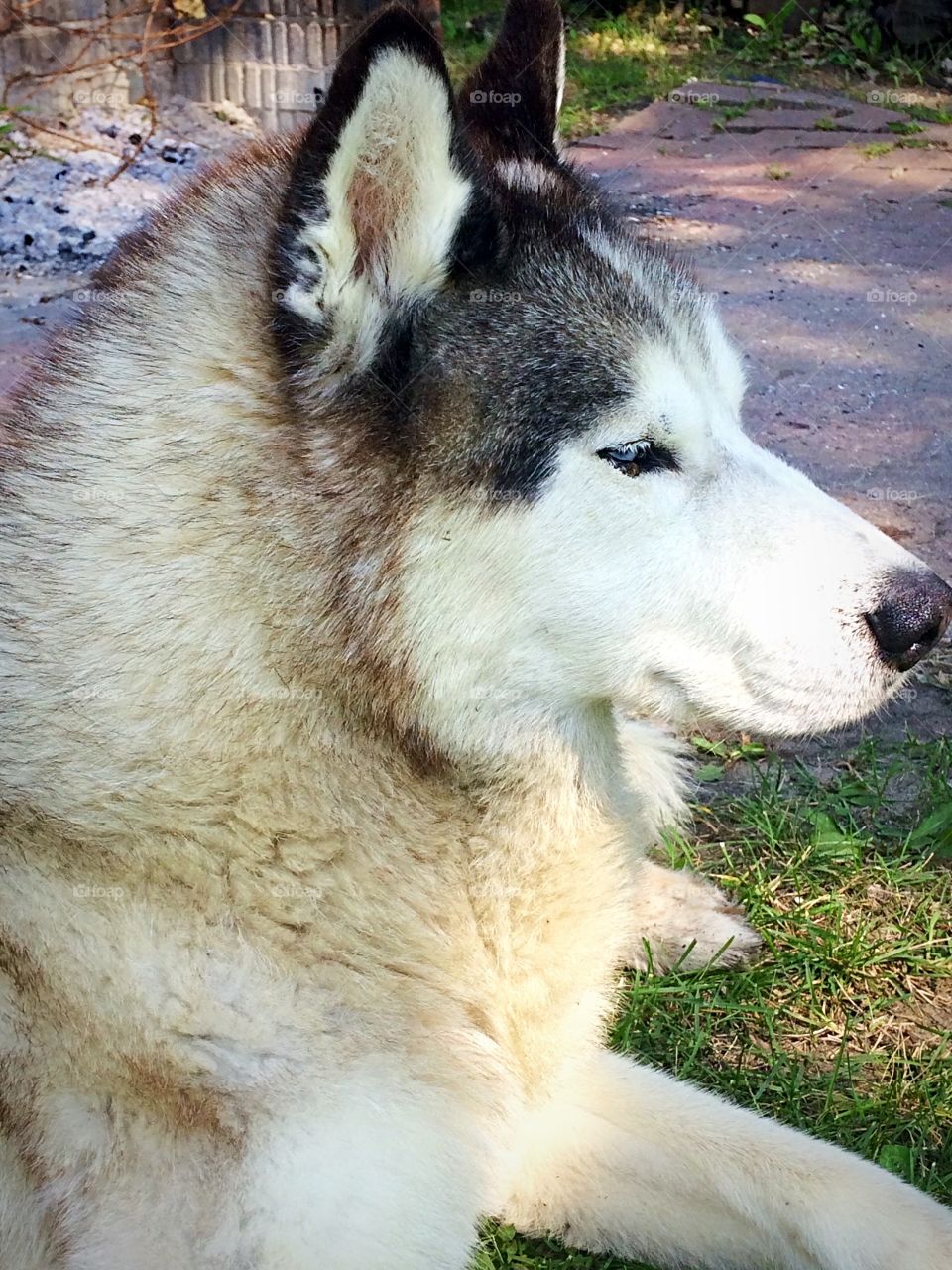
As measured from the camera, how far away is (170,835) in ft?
7.29

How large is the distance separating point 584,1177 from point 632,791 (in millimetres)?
776

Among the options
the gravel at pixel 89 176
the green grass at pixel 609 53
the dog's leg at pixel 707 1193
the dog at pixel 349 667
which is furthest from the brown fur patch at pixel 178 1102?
the green grass at pixel 609 53

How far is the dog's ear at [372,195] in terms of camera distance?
1936 mm

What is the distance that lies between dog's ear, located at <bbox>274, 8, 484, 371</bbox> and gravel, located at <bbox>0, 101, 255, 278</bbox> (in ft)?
16.1

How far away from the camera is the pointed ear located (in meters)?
2.72

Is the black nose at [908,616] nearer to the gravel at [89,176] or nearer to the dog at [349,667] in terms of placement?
the dog at [349,667]

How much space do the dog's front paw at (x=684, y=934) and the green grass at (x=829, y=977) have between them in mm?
44

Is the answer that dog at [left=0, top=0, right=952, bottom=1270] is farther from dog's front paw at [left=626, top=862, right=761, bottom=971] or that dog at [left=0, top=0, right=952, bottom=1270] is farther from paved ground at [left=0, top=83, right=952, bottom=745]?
paved ground at [left=0, top=83, right=952, bottom=745]

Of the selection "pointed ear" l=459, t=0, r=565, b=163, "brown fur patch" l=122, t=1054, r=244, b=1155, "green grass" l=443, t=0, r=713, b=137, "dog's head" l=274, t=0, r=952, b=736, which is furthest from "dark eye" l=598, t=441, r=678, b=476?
"green grass" l=443, t=0, r=713, b=137

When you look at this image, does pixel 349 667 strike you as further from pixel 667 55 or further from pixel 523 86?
pixel 667 55

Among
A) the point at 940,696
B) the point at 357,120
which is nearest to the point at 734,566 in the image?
the point at 357,120

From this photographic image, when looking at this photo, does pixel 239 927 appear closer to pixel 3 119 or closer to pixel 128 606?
pixel 128 606

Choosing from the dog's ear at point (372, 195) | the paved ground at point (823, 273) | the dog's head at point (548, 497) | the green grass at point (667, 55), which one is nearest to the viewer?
the dog's ear at point (372, 195)

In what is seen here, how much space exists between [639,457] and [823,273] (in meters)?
5.11
